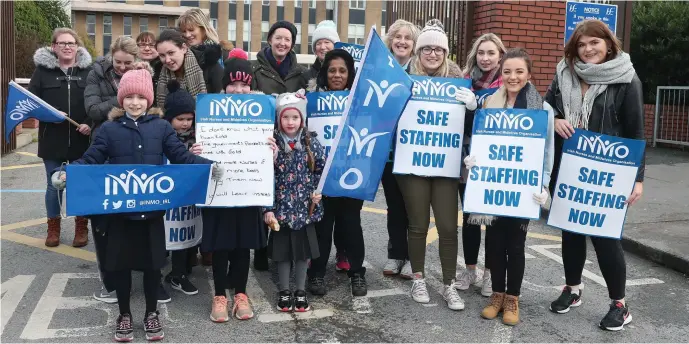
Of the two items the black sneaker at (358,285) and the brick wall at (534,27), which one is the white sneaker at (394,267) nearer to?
the black sneaker at (358,285)

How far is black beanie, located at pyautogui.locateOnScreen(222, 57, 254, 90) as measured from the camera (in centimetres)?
434

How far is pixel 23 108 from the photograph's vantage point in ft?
17.2

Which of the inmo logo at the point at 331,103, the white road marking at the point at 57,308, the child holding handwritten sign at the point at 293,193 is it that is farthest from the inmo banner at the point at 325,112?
the white road marking at the point at 57,308

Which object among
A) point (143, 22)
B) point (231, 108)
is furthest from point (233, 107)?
point (143, 22)

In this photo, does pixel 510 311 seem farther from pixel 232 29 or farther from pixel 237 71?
pixel 232 29

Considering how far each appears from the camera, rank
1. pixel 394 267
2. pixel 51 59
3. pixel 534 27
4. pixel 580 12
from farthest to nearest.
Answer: pixel 534 27, pixel 580 12, pixel 51 59, pixel 394 267

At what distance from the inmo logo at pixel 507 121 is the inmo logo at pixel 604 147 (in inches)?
15.6

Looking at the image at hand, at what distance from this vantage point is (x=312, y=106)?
4.83 m

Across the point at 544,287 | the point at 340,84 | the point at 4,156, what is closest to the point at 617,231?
the point at 544,287

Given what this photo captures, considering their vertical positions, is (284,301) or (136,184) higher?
(136,184)

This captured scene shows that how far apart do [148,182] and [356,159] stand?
1.41m

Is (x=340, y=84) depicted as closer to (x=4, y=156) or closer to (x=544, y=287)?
(x=544, y=287)

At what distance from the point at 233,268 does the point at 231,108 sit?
3.67ft

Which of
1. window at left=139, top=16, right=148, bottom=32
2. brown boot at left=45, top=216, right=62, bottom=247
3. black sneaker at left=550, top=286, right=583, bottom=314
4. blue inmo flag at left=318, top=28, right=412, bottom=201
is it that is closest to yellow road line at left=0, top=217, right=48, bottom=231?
brown boot at left=45, top=216, right=62, bottom=247
